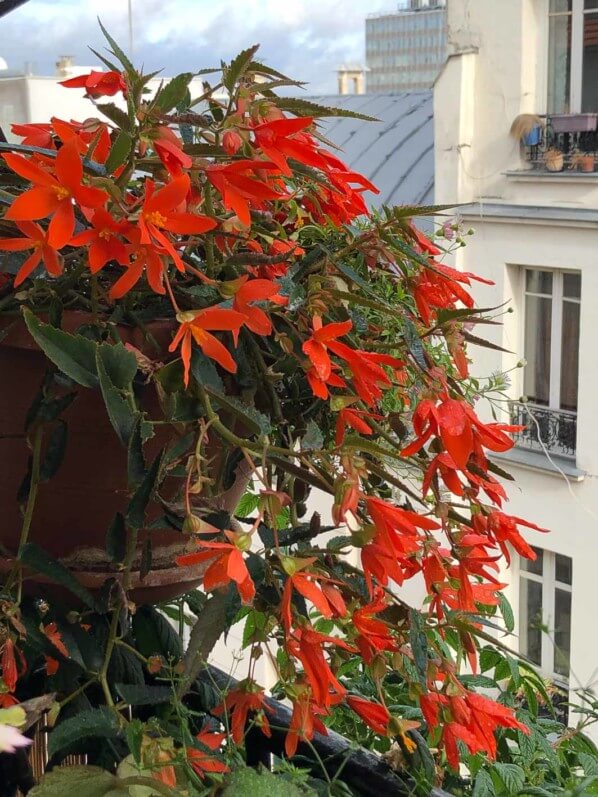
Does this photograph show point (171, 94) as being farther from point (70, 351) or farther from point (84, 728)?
point (84, 728)

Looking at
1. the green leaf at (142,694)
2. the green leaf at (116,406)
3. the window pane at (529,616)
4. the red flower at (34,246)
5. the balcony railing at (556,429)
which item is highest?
the red flower at (34,246)

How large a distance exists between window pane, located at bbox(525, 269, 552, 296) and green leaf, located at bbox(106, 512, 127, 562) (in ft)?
12.2

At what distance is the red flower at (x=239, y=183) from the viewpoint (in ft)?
1.22

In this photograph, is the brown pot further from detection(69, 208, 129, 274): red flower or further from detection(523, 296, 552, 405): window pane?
detection(523, 296, 552, 405): window pane

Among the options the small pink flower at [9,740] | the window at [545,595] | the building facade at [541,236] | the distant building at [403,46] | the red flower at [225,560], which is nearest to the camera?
the small pink flower at [9,740]

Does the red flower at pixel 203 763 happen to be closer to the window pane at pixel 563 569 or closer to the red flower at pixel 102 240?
the red flower at pixel 102 240

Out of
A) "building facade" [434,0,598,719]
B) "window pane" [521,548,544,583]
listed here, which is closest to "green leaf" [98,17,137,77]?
"building facade" [434,0,598,719]

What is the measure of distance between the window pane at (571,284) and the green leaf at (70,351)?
3693mm

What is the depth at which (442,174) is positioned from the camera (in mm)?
4156

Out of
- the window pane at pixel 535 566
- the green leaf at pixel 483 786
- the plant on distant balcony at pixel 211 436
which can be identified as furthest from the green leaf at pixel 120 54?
the window pane at pixel 535 566

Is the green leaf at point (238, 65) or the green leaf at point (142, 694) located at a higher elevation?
the green leaf at point (238, 65)

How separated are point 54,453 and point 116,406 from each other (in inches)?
2.5

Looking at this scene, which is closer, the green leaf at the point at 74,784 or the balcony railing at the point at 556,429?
the green leaf at the point at 74,784

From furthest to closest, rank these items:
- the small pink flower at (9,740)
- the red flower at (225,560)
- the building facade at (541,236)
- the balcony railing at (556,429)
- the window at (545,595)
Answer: the balcony railing at (556,429)
the window at (545,595)
the building facade at (541,236)
the red flower at (225,560)
the small pink flower at (9,740)
